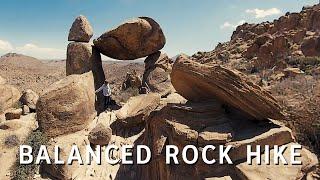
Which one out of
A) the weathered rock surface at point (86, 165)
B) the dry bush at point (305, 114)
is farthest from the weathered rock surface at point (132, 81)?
the dry bush at point (305, 114)

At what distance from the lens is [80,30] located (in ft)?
36.7

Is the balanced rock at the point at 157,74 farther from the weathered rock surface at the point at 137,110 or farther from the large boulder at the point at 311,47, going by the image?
the large boulder at the point at 311,47

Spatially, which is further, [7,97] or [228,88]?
[7,97]

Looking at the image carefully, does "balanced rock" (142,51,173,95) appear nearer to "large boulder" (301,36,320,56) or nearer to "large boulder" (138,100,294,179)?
"large boulder" (138,100,294,179)

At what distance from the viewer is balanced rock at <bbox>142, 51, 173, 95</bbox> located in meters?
11.8

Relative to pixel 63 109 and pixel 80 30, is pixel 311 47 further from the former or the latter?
pixel 63 109

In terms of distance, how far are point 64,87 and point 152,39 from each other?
4112 millimetres

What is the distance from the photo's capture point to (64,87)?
9.18 m

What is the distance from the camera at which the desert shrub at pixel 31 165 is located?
779 cm

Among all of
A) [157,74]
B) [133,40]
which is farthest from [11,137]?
[157,74]

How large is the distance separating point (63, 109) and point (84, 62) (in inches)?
93.4

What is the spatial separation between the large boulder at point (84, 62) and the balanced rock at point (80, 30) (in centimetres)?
25

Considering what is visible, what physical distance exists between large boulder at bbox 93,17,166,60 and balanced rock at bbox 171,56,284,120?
16.7 ft

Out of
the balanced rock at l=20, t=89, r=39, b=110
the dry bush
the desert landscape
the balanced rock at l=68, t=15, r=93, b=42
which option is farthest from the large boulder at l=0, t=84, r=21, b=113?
the dry bush
